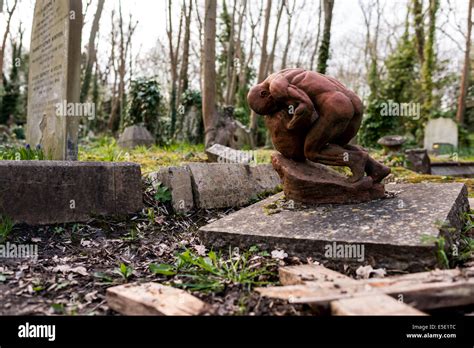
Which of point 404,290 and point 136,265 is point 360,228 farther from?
point 136,265

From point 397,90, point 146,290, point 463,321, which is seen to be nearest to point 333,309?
point 463,321

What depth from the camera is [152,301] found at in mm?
2061

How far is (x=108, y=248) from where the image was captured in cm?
349

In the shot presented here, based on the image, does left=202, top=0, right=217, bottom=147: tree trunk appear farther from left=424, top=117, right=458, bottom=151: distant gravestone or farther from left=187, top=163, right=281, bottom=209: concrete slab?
left=424, top=117, right=458, bottom=151: distant gravestone

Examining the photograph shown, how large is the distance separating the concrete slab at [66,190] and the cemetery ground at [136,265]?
4.0 inches

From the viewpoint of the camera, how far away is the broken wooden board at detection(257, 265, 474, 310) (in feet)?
6.33

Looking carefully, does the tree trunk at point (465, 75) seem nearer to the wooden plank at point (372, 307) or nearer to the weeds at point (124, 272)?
the weeds at point (124, 272)

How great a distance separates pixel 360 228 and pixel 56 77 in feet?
14.4

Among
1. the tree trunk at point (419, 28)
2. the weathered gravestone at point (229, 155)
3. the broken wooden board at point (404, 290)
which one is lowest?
the broken wooden board at point (404, 290)

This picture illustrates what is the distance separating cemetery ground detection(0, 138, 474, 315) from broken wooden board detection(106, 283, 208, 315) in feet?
0.28

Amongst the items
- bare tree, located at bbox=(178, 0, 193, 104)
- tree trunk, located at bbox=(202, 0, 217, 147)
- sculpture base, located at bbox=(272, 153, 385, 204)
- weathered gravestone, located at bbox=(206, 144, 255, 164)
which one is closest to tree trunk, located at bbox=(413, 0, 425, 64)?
bare tree, located at bbox=(178, 0, 193, 104)

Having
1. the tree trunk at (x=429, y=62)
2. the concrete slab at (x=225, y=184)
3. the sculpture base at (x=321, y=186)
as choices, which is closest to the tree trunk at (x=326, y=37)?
the concrete slab at (x=225, y=184)

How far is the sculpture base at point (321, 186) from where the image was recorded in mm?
3658

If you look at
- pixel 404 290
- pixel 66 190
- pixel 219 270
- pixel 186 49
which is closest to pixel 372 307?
pixel 404 290
